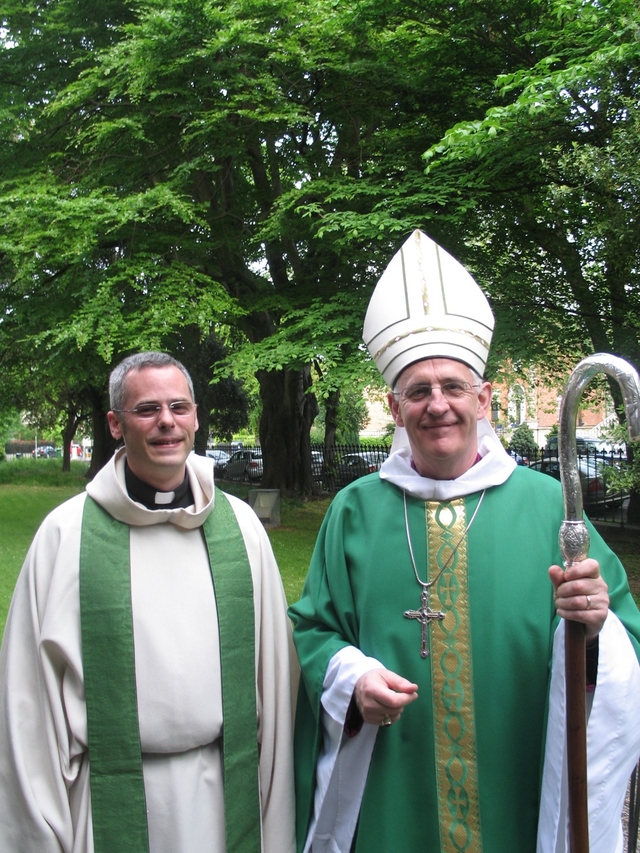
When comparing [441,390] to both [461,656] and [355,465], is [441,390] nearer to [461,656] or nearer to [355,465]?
[461,656]

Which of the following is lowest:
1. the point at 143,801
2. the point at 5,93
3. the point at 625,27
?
the point at 143,801

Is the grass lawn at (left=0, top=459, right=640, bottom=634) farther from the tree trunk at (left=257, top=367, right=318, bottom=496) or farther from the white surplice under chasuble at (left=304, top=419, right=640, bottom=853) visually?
the white surplice under chasuble at (left=304, top=419, right=640, bottom=853)

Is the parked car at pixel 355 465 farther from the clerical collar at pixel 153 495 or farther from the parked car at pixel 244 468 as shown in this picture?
the clerical collar at pixel 153 495

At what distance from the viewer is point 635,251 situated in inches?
348

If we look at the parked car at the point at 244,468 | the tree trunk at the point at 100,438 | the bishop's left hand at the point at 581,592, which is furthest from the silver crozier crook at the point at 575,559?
the parked car at the point at 244,468

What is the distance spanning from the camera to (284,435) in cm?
1816

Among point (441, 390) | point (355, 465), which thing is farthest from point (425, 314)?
point (355, 465)

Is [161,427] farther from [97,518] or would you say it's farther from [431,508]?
[431,508]

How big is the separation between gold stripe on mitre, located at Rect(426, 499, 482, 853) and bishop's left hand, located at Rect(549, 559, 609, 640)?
0.41 m

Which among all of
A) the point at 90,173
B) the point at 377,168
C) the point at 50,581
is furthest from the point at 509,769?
the point at 90,173

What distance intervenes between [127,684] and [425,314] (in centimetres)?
139

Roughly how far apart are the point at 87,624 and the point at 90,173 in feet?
39.2

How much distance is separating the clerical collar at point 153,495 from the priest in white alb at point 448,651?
0.48m

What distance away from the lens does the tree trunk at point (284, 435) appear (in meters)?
18.0
